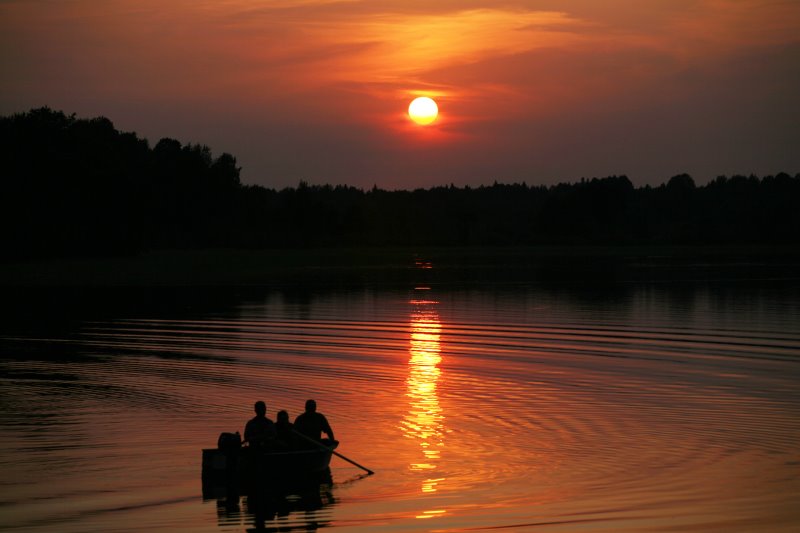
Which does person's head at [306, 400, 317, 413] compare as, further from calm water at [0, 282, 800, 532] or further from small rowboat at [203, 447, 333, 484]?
small rowboat at [203, 447, 333, 484]

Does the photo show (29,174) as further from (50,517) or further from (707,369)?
(50,517)

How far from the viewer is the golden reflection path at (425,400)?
2303 centimetres

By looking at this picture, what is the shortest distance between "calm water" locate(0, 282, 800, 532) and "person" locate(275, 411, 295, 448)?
1327 mm

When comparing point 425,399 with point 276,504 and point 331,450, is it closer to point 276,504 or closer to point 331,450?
point 331,450

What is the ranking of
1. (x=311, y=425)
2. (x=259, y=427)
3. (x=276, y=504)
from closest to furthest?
(x=276, y=504)
(x=259, y=427)
(x=311, y=425)

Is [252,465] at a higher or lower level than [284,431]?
lower

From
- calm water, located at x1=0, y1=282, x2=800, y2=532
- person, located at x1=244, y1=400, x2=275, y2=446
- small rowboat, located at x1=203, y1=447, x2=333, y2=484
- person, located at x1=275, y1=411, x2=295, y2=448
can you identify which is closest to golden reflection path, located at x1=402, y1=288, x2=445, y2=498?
calm water, located at x1=0, y1=282, x2=800, y2=532

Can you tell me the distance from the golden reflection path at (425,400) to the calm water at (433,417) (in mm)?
106

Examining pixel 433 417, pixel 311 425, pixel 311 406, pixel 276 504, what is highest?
pixel 311 406

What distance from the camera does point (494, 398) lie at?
1216 inches

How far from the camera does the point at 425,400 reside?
30828 millimetres

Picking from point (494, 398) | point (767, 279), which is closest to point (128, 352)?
point (494, 398)

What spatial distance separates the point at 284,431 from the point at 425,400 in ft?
31.5

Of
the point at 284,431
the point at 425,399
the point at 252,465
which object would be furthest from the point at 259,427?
the point at 425,399
